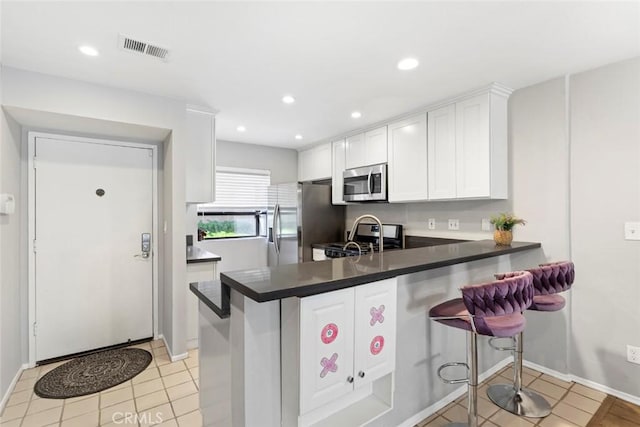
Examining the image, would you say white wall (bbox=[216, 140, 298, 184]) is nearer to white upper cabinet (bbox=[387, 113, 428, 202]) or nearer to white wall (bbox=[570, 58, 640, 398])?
white upper cabinet (bbox=[387, 113, 428, 202])

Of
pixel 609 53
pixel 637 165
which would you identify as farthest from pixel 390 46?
pixel 637 165

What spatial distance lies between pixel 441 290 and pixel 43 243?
332 centimetres

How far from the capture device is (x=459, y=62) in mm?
2170

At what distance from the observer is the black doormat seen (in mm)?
2283

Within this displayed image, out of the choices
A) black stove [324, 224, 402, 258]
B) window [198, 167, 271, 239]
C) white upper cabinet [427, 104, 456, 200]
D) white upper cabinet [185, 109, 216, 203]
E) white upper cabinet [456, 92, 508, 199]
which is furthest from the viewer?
window [198, 167, 271, 239]

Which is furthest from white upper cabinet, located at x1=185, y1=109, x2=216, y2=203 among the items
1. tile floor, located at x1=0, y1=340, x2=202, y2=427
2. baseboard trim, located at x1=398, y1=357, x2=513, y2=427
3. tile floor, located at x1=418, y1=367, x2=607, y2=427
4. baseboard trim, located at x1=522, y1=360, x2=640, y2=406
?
baseboard trim, located at x1=522, y1=360, x2=640, y2=406

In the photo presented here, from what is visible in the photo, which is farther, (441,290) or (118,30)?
(441,290)

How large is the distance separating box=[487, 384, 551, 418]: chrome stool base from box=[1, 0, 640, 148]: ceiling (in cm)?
237

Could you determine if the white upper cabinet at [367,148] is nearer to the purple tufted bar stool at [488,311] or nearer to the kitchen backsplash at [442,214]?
the kitchen backsplash at [442,214]

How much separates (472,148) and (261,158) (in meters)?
3.07

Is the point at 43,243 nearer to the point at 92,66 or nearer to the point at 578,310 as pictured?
the point at 92,66

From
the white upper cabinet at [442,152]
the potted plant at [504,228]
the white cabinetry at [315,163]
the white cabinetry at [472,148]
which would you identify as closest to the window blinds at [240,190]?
the white cabinetry at [315,163]

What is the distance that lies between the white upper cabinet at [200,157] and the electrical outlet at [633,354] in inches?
144

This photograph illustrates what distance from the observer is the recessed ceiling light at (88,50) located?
193 cm
